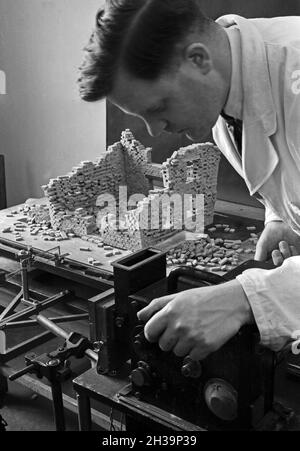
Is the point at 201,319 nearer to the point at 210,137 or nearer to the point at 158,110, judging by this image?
the point at 158,110

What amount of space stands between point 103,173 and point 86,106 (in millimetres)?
745

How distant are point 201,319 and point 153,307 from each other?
0.09 m

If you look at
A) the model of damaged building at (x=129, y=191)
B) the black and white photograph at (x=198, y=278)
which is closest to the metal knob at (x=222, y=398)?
the black and white photograph at (x=198, y=278)

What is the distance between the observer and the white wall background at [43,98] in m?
3.24

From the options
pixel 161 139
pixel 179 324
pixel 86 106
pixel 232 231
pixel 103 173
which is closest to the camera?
pixel 179 324

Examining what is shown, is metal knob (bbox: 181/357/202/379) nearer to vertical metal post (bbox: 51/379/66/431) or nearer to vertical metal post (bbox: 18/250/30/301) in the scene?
vertical metal post (bbox: 51/379/66/431)

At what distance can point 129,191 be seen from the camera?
2.74m

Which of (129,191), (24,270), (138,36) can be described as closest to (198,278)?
(138,36)

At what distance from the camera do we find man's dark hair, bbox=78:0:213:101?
39.0 inches

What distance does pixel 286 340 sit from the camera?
3.21ft

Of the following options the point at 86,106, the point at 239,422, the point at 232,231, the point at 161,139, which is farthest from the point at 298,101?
the point at 86,106

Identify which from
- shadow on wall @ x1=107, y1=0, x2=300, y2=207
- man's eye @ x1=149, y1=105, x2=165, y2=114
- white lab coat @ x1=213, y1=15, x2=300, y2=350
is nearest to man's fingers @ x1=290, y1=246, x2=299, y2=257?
white lab coat @ x1=213, y1=15, x2=300, y2=350

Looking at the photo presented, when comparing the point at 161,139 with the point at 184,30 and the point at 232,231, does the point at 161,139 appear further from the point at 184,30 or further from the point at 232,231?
the point at 184,30

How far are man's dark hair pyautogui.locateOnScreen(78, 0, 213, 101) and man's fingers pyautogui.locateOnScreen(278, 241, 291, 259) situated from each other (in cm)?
54
